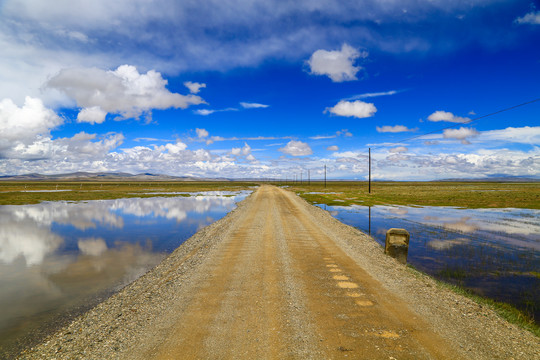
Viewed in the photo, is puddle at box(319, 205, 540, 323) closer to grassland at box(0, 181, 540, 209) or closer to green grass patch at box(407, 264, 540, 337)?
green grass patch at box(407, 264, 540, 337)

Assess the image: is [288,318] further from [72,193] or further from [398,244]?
[72,193]

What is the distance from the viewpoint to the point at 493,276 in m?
12.0

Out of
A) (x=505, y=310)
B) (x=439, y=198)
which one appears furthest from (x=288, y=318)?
(x=439, y=198)

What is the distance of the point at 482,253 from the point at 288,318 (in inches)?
557

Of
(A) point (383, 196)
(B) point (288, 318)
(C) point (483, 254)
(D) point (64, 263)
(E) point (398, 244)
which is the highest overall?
(E) point (398, 244)

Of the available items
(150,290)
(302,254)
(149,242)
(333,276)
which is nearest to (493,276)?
(333,276)

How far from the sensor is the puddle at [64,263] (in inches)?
357

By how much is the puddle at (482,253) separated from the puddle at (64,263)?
47.4ft

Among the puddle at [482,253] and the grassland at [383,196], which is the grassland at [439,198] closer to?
the grassland at [383,196]

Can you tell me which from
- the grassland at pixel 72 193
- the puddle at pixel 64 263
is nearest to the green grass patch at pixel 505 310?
the puddle at pixel 64 263

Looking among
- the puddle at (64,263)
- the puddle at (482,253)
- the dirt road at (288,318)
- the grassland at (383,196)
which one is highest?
the grassland at (383,196)

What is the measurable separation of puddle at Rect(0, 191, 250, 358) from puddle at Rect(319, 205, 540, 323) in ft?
47.4

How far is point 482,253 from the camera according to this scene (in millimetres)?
15656

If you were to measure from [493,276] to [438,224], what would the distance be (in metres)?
14.7
